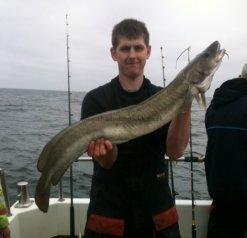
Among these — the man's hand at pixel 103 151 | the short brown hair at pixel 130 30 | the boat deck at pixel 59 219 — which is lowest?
the boat deck at pixel 59 219

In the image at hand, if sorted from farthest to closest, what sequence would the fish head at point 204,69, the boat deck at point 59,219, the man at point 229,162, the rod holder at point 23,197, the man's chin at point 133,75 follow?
1. the rod holder at point 23,197
2. the boat deck at point 59,219
3. the man at point 229,162
4. the man's chin at point 133,75
5. the fish head at point 204,69

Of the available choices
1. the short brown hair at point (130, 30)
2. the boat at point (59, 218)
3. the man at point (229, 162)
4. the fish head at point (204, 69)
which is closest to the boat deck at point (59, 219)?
the boat at point (59, 218)

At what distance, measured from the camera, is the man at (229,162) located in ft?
13.1

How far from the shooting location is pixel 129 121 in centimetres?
332

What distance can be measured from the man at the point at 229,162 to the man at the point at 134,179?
851 millimetres

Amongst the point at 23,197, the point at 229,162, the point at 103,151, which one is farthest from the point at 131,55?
the point at 23,197

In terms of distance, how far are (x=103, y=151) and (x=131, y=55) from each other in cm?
82

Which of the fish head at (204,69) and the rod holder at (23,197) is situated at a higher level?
the fish head at (204,69)

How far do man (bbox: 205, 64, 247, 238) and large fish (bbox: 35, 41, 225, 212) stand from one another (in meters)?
0.90

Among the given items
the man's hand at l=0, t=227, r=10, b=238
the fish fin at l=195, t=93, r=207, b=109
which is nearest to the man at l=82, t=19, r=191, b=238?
the fish fin at l=195, t=93, r=207, b=109

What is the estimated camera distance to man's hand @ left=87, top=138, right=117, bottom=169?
3.15 metres

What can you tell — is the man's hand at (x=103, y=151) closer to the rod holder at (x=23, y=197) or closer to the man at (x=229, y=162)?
the man at (x=229, y=162)

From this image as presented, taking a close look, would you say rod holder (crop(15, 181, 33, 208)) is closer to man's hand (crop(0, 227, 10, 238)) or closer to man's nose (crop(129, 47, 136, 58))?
man's hand (crop(0, 227, 10, 238))

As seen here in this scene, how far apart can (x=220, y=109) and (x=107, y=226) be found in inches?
70.7
